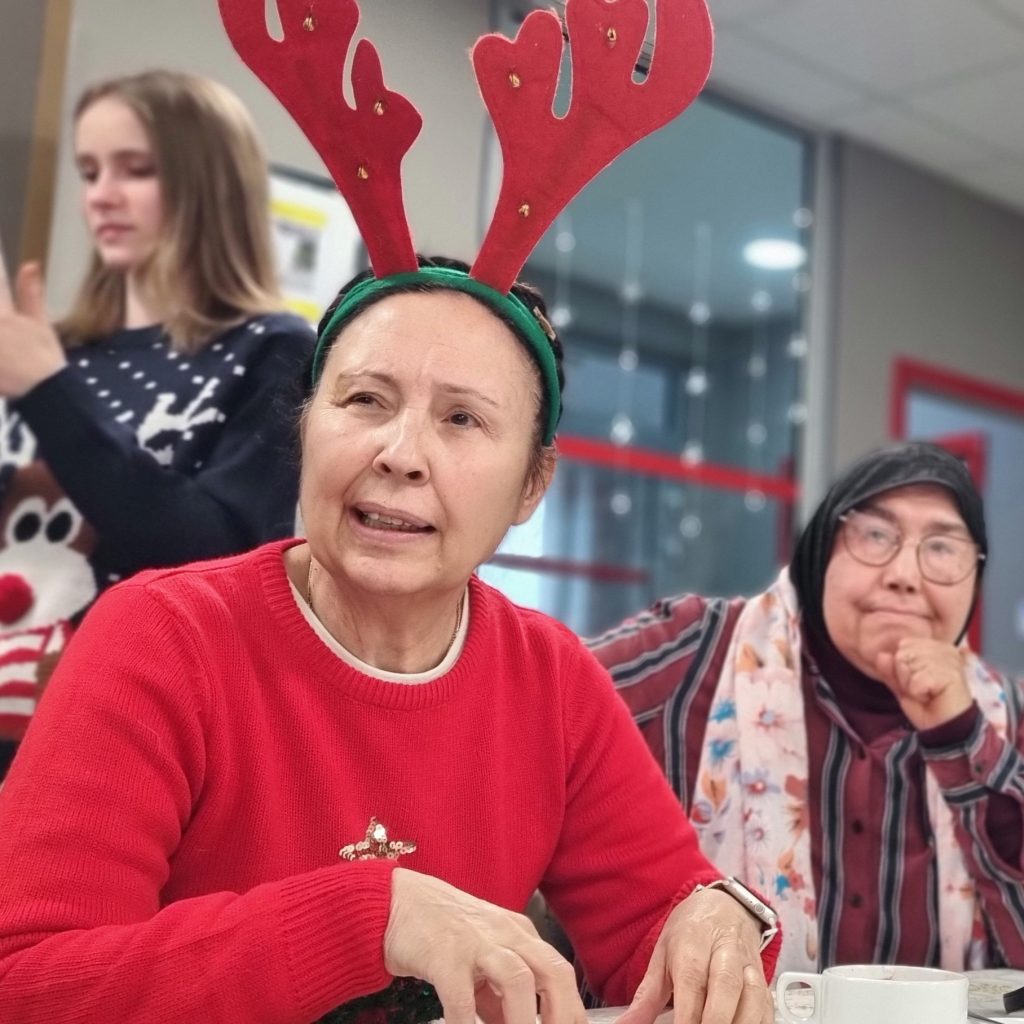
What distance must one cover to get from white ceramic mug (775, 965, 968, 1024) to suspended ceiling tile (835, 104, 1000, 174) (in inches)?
83.4

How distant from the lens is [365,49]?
0.87 meters

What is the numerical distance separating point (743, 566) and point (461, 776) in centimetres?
352

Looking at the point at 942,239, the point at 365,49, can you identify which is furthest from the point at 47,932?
the point at 942,239

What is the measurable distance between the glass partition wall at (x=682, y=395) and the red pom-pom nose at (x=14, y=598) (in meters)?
2.20

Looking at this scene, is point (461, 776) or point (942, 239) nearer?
point (461, 776)

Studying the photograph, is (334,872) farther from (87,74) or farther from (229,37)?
(87,74)

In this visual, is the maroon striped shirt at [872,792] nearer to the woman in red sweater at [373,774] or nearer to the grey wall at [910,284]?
the woman in red sweater at [373,774]

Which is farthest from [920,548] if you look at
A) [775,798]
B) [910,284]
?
[910,284]

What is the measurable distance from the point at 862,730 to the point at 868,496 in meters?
0.25

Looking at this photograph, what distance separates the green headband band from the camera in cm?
89

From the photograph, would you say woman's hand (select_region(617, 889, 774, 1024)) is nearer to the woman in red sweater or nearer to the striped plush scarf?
the woman in red sweater

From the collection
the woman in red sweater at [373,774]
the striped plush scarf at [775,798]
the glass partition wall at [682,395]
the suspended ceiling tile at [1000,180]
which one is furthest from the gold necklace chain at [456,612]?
the glass partition wall at [682,395]

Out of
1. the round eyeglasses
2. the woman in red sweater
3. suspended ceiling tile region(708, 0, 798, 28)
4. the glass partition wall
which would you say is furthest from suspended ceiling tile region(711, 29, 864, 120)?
the glass partition wall

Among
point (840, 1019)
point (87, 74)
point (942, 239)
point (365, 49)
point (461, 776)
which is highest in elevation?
point (942, 239)
